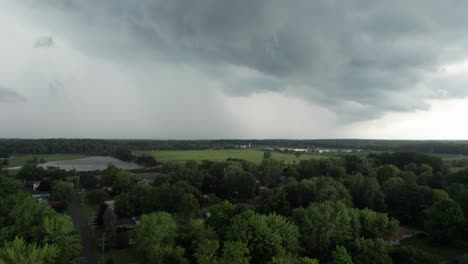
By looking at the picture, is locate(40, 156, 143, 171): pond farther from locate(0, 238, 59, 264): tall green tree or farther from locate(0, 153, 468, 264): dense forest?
locate(0, 238, 59, 264): tall green tree

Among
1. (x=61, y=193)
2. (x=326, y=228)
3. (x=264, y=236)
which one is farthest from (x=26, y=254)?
(x=61, y=193)

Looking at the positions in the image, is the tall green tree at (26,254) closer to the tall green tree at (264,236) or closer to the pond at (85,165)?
the tall green tree at (264,236)

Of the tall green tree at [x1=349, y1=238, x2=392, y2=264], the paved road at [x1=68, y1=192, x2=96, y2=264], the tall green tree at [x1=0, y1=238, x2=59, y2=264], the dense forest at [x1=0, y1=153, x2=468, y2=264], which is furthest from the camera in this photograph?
the paved road at [x1=68, y1=192, x2=96, y2=264]

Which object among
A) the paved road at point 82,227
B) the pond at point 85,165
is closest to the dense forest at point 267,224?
the paved road at point 82,227

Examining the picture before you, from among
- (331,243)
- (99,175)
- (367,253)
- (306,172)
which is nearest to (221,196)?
(306,172)

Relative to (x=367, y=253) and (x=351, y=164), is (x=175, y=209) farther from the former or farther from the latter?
(x=351, y=164)

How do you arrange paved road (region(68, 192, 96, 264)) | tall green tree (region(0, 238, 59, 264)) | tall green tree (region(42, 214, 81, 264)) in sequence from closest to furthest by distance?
tall green tree (region(0, 238, 59, 264)) → tall green tree (region(42, 214, 81, 264)) → paved road (region(68, 192, 96, 264))

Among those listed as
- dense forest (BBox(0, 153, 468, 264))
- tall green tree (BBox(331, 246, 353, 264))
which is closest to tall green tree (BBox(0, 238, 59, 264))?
dense forest (BBox(0, 153, 468, 264))

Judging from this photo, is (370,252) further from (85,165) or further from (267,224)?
(85,165)

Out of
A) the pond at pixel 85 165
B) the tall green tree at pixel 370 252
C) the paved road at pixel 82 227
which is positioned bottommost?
the paved road at pixel 82 227
